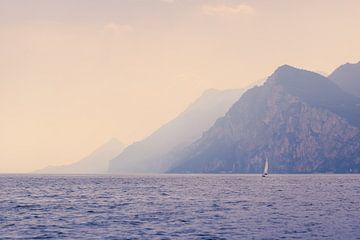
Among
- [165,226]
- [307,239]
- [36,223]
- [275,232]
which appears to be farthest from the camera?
[36,223]

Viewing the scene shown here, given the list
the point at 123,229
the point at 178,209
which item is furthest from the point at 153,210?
the point at 123,229

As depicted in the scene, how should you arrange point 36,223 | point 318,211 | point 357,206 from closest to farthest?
point 36,223 → point 318,211 → point 357,206

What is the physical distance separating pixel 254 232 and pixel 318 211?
2906cm

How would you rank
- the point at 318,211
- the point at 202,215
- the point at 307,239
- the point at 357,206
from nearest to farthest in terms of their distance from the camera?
1. the point at 307,239
2. the point at 202,215
3. the point at 318,211
4. the point at 357,206

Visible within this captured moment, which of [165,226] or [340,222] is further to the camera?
[340,222]

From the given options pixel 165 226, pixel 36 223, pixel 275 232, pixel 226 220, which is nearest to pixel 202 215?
pixel 226 220

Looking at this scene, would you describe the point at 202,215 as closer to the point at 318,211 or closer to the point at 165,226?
the point at 165,226

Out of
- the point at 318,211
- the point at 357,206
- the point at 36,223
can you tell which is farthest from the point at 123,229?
the point at 357,206

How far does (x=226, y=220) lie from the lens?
230 feet

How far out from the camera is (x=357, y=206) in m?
92.8

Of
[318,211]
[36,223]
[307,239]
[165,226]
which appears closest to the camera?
[307,239]

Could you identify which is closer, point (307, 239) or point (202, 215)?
point (307, 239)

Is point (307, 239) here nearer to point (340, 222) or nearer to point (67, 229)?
point (340, 222)

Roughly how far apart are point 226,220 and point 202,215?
7139mm
